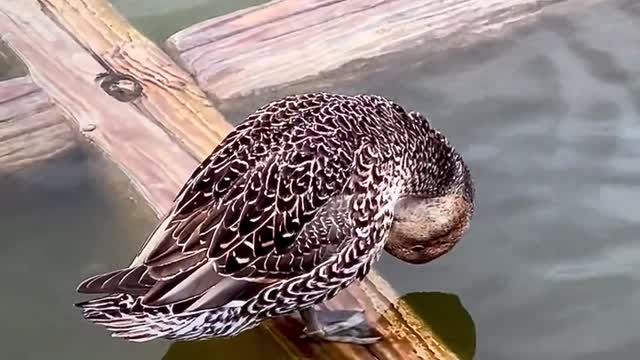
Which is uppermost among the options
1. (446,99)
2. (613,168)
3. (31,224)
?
(31,224)

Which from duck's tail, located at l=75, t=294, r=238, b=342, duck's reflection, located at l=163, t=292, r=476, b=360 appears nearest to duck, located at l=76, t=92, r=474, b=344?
duck's tail, located at l=75, t=294, r=238, b=342

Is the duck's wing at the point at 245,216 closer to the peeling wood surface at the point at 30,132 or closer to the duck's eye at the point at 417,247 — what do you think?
the duck's eye at the point at 417,247

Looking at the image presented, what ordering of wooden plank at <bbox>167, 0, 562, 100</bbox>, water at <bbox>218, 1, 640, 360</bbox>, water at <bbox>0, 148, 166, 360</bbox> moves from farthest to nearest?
wooden plank at <bbox>167, 0, 562, 100</bbox> < water at <bbox>218, 1, 640, 360</bbox> < water at <bbox>0, 148, 166, 360</bbox>

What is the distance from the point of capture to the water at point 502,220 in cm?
265

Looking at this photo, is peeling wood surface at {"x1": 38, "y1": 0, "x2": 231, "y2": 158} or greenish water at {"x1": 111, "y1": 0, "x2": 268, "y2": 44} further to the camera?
greenish water at {"x1": 111, "y1": 0, "x2": 268, "y2": 44}

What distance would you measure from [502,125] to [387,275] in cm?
63

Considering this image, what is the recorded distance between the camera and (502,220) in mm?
2928

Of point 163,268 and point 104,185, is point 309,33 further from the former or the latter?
point 163,268

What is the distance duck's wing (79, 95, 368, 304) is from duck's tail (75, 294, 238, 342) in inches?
1.4

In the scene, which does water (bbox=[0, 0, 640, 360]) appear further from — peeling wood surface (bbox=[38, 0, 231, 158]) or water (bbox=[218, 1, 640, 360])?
peeling wood surface (bbox=[38, 0, 231, 158])

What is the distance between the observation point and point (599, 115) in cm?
321

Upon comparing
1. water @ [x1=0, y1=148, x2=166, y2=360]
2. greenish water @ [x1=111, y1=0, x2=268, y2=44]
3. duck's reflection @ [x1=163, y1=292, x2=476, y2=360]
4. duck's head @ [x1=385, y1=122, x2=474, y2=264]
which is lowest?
duck's reflection @ [x1=163, y1=292, x2=476, y2=360]

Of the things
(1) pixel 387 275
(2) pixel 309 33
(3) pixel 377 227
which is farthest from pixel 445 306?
(2) pixel 309 33

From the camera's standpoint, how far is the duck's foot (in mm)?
2471
